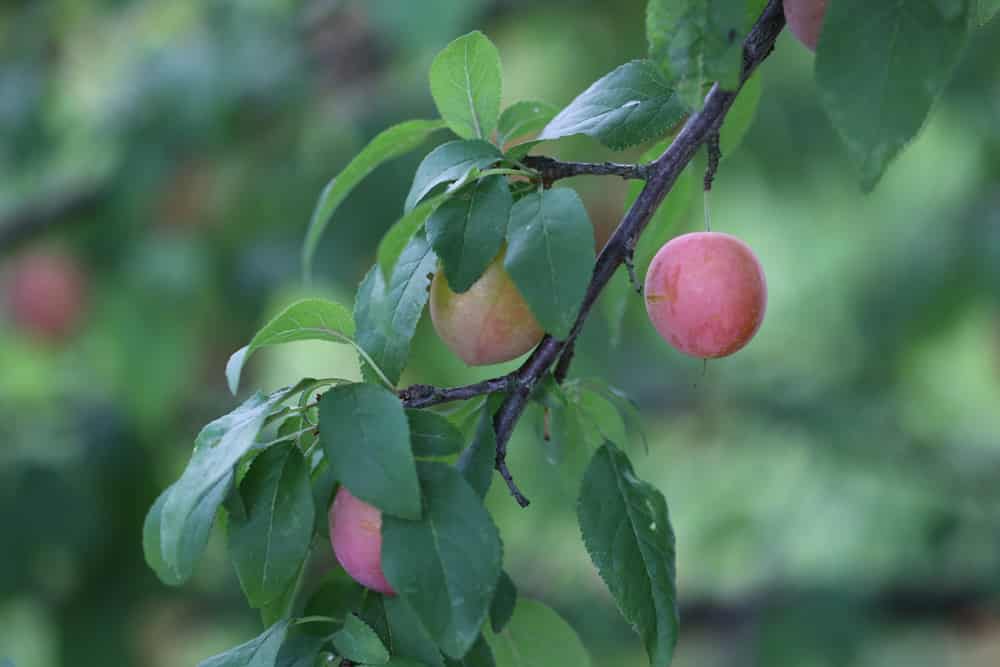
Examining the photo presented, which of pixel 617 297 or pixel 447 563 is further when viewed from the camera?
pixel 617 297

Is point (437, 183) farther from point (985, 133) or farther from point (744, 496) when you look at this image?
point (744, 496)

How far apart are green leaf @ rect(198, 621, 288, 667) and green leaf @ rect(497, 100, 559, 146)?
233 mm

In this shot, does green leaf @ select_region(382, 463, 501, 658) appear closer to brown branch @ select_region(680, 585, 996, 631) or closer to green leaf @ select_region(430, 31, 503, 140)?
green leaf @ select_region(430, 31, 503, 140)

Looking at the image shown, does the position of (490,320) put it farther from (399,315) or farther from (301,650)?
(301,650)

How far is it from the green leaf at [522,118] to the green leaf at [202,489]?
6.7 inches

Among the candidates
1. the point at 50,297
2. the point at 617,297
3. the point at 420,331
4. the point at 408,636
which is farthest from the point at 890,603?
the point at 50,297

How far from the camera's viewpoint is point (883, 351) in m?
1.74

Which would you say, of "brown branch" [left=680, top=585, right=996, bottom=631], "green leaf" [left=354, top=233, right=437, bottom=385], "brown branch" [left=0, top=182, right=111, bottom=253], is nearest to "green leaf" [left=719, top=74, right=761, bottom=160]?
"green leaf" [left=354, top=233, right=437, bottom=385]

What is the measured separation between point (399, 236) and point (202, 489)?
0.37ft

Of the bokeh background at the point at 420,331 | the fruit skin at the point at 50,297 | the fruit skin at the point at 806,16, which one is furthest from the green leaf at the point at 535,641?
the fruit skin at the point at 50,297

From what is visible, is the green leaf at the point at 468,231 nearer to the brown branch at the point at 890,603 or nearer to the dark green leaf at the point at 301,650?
the dark green leaf at the point at 301,650

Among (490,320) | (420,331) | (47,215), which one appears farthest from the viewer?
(47,215)

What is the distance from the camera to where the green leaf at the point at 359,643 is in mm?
406

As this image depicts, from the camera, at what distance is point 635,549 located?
43cm
